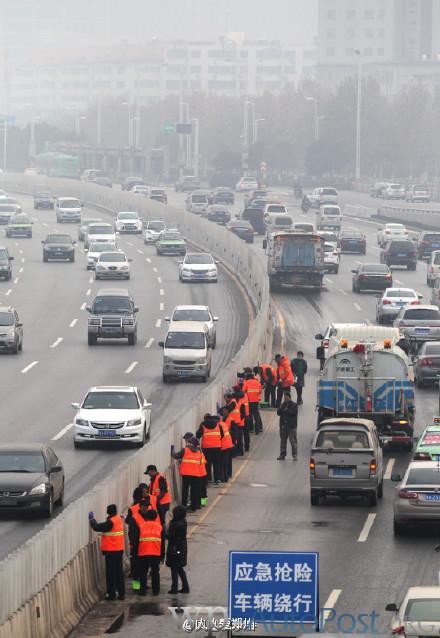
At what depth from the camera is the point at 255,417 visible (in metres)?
39.7

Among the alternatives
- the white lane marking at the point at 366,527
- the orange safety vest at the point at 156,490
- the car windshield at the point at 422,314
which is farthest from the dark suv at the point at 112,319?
the orange safety vest at the point at 156,490

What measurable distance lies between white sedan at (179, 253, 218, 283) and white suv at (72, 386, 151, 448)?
1633 inches

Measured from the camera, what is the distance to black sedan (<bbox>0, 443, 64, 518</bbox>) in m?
27.5

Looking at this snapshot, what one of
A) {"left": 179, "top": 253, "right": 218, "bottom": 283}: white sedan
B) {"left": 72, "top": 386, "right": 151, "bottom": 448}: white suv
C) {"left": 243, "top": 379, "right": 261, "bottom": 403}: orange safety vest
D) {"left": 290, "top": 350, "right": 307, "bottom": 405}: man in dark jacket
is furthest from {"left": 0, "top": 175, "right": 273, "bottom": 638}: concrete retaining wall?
{"left": 179, "top": 253, "right": 218, "bottom": 283}: white sedan

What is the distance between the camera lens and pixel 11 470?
28172 millimetres

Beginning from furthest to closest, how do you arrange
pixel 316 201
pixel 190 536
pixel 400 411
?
pixel 316 201, pixel 400 411, pixel 190 536

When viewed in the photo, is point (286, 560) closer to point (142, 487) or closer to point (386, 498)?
point (142, 487)

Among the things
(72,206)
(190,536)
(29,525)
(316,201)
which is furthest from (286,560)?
(316,201)

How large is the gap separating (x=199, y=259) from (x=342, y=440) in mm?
50692

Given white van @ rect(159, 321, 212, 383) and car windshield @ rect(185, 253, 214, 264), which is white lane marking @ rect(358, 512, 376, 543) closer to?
white van @ rect(159, 321, 212, 383)

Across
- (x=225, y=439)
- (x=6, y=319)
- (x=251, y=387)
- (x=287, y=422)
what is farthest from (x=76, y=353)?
(x=225, y=439)

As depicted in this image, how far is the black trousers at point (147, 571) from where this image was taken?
21.9m

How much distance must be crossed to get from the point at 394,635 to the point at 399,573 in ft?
23.9

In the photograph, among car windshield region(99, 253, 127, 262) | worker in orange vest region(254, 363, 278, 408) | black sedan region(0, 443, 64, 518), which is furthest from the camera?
car windshield region(99, 253, 127, 262)
